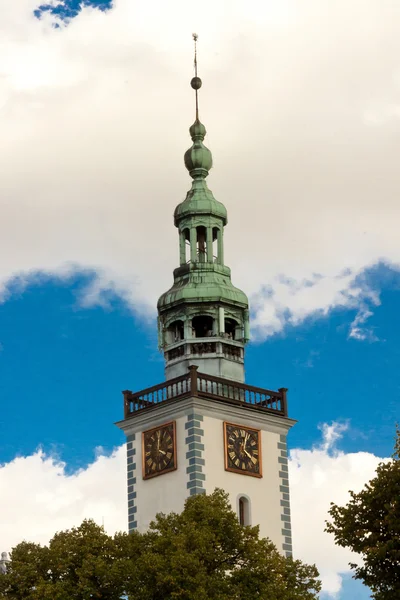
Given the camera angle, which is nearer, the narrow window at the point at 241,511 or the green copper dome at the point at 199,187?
the narrow window at the point at 241,511

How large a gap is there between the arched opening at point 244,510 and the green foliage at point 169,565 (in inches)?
318

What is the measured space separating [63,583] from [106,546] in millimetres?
2721

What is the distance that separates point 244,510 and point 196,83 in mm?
25144

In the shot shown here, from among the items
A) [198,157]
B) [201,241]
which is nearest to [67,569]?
[201,241]

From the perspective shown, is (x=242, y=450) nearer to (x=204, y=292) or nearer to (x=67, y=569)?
(x=204, y=292)

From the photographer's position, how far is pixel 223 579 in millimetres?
75875

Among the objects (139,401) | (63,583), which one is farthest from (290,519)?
(63,583)

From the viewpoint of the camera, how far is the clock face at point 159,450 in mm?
88562

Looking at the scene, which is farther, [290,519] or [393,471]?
[290,519]

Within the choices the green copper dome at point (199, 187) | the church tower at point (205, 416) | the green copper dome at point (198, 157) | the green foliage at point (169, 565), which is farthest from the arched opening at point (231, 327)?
the green foliage at point (169, 565)

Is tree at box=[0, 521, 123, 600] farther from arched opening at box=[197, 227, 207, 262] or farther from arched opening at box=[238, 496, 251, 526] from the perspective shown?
arched opening at box=[197, 227, 207, 262]

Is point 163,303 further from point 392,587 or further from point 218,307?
point 392,587

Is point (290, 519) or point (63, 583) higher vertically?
point (290, 519)

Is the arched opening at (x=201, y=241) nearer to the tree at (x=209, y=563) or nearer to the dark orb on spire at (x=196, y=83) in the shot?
the dark orb on spire at (x=196, y=83)
